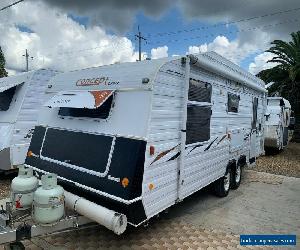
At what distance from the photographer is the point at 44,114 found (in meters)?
6.42

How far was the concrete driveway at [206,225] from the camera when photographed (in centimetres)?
545

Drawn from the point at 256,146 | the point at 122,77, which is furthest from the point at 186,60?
the point at 256,146

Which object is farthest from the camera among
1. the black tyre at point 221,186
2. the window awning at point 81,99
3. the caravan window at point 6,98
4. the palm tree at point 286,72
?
the palm tree at point 286,72

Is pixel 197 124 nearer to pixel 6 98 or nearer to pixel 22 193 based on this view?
pixel 22 193

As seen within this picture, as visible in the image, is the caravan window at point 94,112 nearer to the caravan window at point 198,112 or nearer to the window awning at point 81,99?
the window awning at point 81,99

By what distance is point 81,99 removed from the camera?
540 cm

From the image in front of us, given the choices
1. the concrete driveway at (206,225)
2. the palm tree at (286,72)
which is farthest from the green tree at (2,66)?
the concrete driveway at (206,225)

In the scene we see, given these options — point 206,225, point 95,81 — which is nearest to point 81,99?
point 95,81

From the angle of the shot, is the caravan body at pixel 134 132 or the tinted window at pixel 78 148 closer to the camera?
the caravan body at pixel 134 132

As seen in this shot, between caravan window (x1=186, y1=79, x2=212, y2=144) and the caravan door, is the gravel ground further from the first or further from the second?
caravan window (x1=186, y1=79, x2=212, y2=144)

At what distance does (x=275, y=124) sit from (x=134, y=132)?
13351 mm

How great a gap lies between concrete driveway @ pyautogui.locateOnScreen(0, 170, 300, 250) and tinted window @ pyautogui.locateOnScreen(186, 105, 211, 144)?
1.67 metres

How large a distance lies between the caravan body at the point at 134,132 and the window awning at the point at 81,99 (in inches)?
0.7

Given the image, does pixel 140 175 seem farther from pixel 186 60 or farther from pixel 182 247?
pixel 186 60
